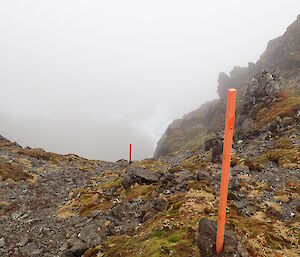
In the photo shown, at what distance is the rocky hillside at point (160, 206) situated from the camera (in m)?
20.1

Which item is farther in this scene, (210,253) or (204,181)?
(204,181)

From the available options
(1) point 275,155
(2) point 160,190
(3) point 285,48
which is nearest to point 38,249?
(2) point 160,190

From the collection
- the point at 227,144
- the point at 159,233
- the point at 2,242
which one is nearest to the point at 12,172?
the point at 2,242

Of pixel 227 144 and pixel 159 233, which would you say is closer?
pixel 227 144

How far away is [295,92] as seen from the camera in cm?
7550

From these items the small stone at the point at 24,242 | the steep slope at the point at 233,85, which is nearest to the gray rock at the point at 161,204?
the small stone at the point at 24,242

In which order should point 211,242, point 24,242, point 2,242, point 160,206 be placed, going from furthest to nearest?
point 160,206 → point 2,242 → point 24,242 → point 211,242

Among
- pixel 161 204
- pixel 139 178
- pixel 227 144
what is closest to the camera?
pixel 227 144

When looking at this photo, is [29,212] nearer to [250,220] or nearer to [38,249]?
[38,249]

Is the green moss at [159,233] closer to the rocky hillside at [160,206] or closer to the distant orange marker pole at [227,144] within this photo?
the rocky hillside at [160,206]

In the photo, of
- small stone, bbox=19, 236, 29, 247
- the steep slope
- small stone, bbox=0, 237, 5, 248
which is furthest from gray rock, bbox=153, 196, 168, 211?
the steep slope

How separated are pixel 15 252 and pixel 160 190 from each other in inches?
614

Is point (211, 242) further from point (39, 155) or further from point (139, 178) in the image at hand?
point (39, 155)

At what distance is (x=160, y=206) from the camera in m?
27.4
